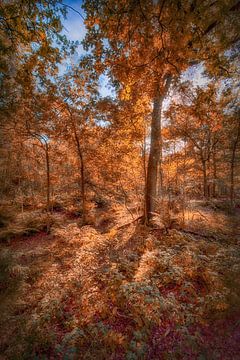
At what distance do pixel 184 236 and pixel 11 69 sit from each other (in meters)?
7.17

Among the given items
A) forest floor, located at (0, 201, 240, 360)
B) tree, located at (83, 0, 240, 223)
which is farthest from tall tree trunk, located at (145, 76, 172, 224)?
tree, located at (83, 0, 240, 223)

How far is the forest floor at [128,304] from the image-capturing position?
6.73ft

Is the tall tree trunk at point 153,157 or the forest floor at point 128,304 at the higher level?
the tall tree trunk at point 153,157

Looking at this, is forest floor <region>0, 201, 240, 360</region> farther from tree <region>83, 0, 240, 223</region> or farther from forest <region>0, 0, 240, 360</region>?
tree <region>83, 0, 240, 223</region>

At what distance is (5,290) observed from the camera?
2.85m

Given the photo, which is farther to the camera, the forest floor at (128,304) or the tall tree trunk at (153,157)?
the tall tree trunk at (153,157)

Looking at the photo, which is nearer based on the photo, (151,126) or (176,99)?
(176,99)

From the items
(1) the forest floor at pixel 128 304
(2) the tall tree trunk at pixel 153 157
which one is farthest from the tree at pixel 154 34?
→ (1) the forest floor at pixel 128 304

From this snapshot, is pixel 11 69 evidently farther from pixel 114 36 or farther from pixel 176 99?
pixel 176 99

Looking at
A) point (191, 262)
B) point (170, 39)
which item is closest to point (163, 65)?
point (170, 39)

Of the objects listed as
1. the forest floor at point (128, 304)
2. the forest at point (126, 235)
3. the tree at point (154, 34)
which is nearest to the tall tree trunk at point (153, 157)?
the forest at point (126, 235)

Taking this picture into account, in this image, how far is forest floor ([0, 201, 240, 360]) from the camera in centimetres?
205

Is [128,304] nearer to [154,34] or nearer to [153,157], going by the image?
[154,34]

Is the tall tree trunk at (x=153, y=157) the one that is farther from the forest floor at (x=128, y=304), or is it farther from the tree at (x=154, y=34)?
the tree at (x=154, y=34)
